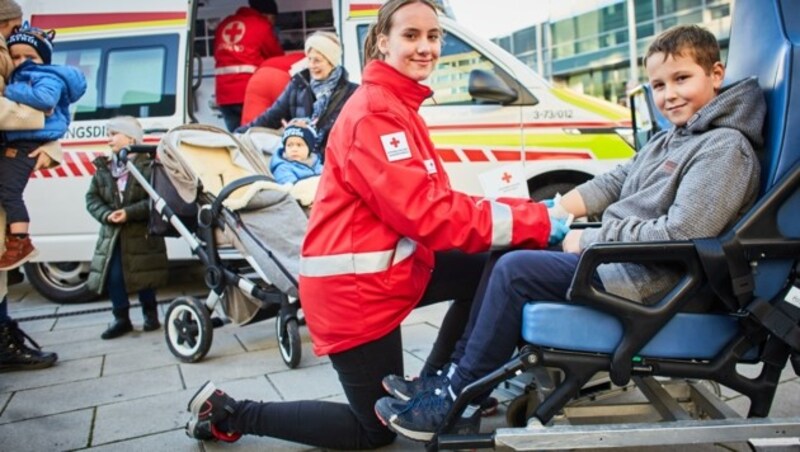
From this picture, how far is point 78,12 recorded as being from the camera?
5523 mm

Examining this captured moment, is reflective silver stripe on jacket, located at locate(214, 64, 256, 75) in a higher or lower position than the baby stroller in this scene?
higher

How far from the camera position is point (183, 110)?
5535mm

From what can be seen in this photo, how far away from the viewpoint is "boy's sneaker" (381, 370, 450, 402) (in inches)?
82.0

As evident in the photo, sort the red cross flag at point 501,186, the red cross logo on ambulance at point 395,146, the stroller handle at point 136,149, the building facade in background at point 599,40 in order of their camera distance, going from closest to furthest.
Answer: the red cross logo on ambulance at point 395,146 → the red cross flag at point 501,186 → the stroller handle at point 136,149 → the building facade in background at point 599,40

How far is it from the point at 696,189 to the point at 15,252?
3.53 metres

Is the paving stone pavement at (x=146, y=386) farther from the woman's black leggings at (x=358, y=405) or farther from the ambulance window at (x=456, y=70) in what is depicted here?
the ambulance window at (x=456, y=70)

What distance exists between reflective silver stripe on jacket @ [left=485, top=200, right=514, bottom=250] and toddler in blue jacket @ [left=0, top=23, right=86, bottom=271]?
2910 mm

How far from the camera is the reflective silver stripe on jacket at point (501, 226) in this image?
6.48 feet

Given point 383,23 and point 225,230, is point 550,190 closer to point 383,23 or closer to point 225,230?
point 225,230

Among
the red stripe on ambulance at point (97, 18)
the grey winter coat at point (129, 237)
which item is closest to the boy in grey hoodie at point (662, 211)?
the grey winter coat at point (129, 237)

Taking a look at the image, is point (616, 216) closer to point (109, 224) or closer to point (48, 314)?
point (109, 224)

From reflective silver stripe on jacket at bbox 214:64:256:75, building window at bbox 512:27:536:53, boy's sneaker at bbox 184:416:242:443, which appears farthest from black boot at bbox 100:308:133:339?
building window at bbox 512:27:536:53

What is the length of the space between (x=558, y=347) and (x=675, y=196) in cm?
58

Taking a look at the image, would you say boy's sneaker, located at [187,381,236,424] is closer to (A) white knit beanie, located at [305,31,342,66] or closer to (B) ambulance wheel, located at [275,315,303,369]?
(B) ambulance wheel, located at [275,315,303,369]
